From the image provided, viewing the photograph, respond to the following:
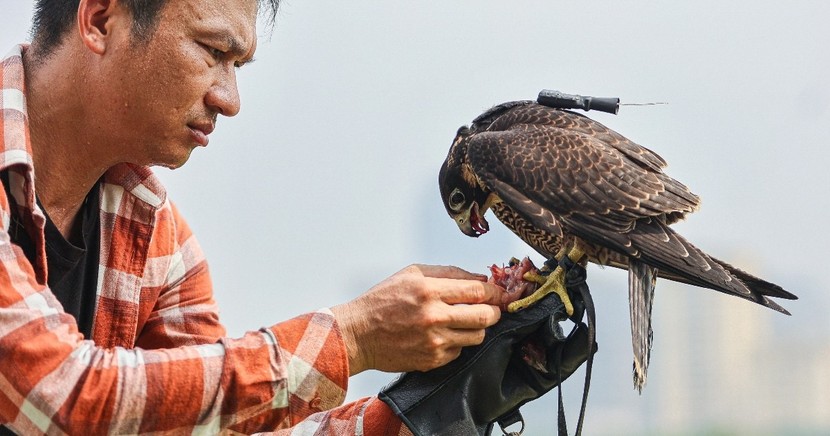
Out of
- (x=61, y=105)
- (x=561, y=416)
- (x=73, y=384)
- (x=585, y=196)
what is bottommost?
(x=561, y=416)

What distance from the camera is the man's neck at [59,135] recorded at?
260 cm

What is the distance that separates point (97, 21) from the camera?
255 cm

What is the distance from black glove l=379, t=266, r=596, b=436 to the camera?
8.43 feet

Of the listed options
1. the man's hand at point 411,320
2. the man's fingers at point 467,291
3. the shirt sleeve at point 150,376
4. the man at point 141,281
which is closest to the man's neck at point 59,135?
the man at point 141,281

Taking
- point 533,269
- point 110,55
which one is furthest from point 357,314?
point 110,55

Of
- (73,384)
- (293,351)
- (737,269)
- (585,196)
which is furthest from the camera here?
(585,196)

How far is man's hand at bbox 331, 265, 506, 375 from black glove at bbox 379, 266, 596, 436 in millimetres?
119

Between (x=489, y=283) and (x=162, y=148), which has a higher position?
(x=162, y=148)

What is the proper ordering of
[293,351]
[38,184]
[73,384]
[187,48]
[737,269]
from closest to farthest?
[73,384]
[293,351]
[187,48]
[38,184]
[737,269]

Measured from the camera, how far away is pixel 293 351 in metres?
2.25

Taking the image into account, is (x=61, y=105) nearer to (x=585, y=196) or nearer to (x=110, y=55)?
(x=110, y=55)

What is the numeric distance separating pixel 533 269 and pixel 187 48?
953mm

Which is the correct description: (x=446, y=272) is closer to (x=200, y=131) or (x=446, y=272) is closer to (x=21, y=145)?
(x=200, y=131)

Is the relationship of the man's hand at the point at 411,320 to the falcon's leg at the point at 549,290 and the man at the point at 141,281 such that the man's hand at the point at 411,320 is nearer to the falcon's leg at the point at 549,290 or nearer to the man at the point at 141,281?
the man at the point at 141,281
